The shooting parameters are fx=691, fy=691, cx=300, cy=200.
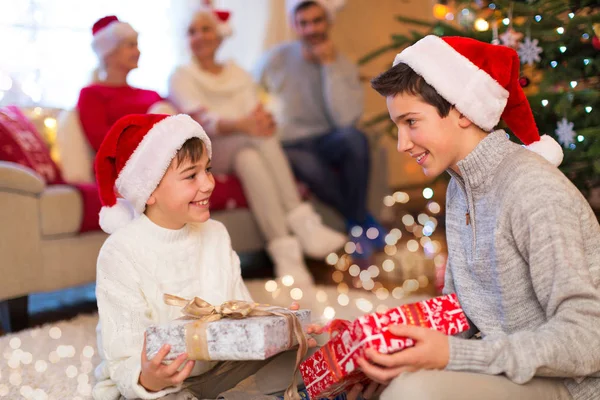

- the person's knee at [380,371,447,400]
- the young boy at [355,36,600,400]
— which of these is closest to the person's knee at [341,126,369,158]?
the young boy at [355,36,600,400]

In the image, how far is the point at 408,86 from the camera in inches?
53.7

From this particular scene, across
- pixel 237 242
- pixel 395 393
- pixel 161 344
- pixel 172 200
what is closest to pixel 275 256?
pixel 237 242

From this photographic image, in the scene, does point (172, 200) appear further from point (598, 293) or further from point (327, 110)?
point (327, 110)

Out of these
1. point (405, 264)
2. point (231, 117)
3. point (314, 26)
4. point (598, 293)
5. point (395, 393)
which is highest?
point (314, 26)

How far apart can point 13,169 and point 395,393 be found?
6.15ft

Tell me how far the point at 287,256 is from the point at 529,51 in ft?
5.07

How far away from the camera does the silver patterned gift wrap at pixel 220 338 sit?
1.25 meters

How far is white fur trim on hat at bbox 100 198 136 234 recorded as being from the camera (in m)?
1.66

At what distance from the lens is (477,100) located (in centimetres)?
131

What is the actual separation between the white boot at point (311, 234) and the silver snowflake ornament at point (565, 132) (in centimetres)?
146

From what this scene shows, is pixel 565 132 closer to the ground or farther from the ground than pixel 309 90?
closer to the ground

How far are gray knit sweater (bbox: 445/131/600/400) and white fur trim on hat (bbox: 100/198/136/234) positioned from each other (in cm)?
77

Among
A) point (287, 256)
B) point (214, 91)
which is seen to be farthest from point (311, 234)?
point (214, 91)

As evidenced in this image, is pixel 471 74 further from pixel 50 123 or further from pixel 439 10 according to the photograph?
pixel 439 10
